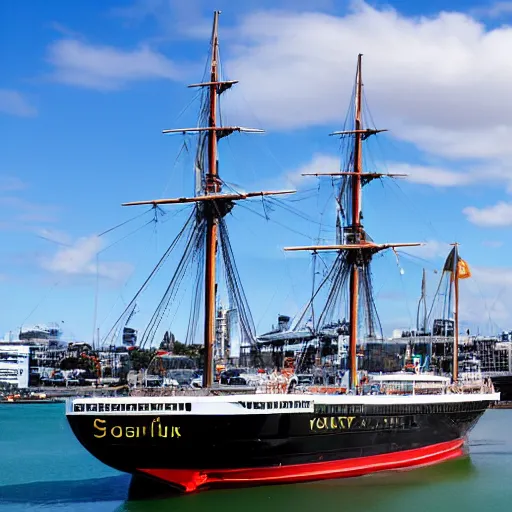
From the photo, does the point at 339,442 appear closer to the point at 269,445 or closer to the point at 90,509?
the point at 269,445

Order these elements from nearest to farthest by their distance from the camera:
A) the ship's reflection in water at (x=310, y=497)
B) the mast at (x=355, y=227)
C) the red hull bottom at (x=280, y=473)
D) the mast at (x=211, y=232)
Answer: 1. the ship's reflection in water at (x=310, y=497)
2. the red hull bottom at (x=280, y=473)
3. the mast at (x=211, y=232)
4. the mast at (x=355, y=227)

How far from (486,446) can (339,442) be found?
1034 inches

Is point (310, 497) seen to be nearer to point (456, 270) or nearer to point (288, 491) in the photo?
point (288, 491)

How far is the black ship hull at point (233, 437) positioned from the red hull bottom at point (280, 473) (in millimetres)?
43

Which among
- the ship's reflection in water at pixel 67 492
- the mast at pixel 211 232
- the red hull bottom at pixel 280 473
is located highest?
the mast at pixel 211 232

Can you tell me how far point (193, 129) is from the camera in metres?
44.5

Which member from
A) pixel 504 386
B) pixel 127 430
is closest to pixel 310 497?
pixel 127 430

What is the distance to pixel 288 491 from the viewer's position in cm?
3819

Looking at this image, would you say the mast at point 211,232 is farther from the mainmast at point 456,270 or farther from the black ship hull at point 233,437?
the mainmast at point 456,270

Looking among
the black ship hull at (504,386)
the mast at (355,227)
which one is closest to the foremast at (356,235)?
the mast at (355,227)

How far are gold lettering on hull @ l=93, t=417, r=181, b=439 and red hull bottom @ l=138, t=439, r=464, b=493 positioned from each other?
1.68 meters

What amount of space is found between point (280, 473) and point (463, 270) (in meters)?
38.9

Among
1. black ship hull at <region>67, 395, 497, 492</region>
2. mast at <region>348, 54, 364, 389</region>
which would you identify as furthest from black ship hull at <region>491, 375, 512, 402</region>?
black ship hull at <region>67, 395, 497, 492</region>

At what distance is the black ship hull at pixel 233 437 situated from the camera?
120 ft
